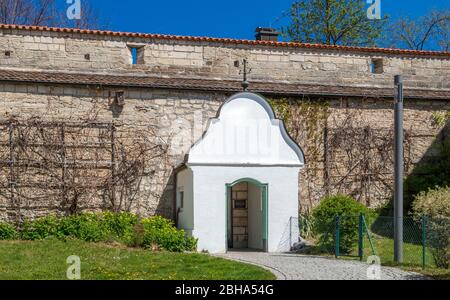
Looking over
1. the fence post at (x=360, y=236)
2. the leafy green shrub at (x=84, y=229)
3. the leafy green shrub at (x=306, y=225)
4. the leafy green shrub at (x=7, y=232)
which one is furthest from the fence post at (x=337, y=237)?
the leafy green shrub at (x=7, y=232)

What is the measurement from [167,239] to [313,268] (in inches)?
186

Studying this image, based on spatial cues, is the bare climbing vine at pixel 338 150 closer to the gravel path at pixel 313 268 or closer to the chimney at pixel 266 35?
the chimney at pixel 266 35

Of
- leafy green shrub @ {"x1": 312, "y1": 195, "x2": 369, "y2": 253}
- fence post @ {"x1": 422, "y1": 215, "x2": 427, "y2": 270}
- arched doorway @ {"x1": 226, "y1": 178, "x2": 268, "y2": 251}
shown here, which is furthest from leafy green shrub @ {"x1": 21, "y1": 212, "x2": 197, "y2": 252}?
fence post @ {"x1": 422, "y1": 215, "x2": 427, "y2": 270}

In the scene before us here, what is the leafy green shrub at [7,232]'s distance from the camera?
19.5m

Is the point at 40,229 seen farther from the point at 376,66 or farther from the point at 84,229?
the point at 376,66

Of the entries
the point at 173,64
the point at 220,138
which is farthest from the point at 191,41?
the point at 220,138

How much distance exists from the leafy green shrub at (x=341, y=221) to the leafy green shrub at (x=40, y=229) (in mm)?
6895

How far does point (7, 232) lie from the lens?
1961cm

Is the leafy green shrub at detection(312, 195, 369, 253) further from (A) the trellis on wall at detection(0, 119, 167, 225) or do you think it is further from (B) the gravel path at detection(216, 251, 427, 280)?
(A) the trellis on wall at detection(0, 119, 167, 225)

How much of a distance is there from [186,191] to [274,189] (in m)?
2.46

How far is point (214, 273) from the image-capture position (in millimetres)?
14625

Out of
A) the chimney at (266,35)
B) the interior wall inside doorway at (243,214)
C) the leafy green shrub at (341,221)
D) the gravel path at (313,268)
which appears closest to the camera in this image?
the gravel path at (313,268)

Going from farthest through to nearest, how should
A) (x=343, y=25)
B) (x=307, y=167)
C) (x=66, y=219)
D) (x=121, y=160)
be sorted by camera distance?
1. (x=343, y=25)
2. (x=307, y=167)
3. (x=121, y=160)
4. (x=66, y=219)

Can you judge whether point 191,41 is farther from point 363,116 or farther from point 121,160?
point 363,116
